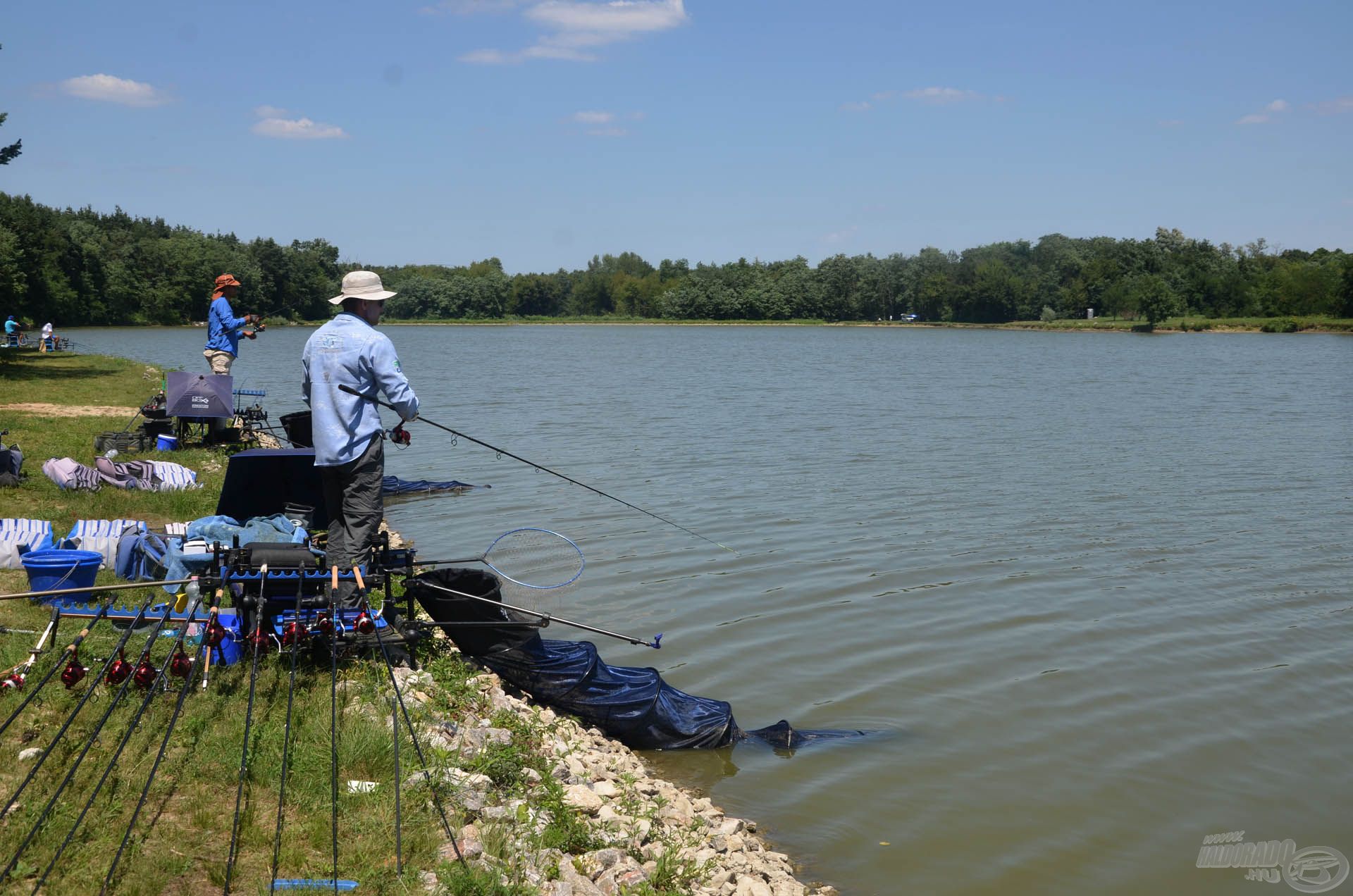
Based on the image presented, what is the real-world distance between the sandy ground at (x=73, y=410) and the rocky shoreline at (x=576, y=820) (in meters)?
13.9

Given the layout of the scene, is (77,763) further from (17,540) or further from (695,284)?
(695,284)

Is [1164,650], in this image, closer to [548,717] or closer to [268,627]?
[548,717]

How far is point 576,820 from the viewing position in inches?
197

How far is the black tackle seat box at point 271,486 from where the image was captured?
27.7 ft

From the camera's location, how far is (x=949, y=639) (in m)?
9.12

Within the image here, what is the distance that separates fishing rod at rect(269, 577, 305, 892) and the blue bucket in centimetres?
174

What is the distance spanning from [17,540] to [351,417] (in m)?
3.35

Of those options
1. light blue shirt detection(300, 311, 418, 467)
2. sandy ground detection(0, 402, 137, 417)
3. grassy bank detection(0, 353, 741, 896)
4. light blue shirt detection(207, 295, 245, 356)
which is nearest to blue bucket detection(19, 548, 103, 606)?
grassy bank detection(0, 353, 741, 896)

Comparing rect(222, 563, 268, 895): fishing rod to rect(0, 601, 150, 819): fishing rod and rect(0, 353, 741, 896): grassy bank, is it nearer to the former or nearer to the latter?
rect(0, 353, 741, 896): grassy bank

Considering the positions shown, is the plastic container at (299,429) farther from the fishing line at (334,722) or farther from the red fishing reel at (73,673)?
the red fishing reel at (73,673)

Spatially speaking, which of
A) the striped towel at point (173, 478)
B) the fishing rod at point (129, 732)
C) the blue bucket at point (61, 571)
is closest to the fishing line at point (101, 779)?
the fishing rod at point (129, 732)

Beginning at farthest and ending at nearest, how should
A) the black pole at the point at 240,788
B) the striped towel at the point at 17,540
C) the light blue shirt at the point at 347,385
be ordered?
the striped towel at the point at 17,540 < the light blue shirt at the point at 347,385 < the black pole at the point at 240,788

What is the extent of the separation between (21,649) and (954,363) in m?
46.4

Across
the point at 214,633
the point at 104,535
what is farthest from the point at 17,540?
the point at 214,633
